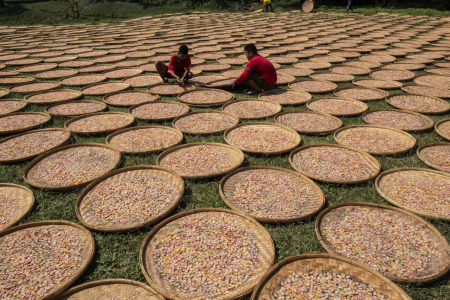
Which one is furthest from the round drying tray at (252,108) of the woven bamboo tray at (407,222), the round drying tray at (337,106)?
the woven bamboo tray at (407,222)

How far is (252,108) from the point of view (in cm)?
430

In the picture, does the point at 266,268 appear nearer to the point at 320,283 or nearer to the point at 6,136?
the point at 320,283

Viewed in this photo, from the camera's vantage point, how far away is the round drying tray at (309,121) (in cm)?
358

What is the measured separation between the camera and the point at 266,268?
1.85 meters

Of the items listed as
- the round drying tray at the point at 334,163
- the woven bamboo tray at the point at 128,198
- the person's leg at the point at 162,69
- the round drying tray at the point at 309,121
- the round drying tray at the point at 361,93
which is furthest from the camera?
the person's leg at the point at 162,69

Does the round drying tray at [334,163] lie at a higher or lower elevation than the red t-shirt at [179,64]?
lower

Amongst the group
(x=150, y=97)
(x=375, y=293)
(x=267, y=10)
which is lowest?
(x=375, y=293)

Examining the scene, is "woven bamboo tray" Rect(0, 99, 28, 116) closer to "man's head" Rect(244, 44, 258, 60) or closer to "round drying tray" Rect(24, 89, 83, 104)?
"round drying tray" Rect(24, 89, 83, 104)

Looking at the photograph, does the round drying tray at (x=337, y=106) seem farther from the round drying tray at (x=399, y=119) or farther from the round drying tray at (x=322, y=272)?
the round drying tray at (x=322, y=272)

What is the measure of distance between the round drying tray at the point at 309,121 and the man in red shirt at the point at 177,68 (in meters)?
2.11

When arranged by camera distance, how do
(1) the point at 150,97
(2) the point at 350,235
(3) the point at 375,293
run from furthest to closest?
(1) the point at 150,97
(2) the point at 350,235
(3) the point at 375,293

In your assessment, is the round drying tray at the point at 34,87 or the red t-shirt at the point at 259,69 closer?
the red t-shirt at the point at 259,69

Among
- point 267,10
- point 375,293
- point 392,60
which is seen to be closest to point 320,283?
point 375,293

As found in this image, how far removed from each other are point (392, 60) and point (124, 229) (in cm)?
683
